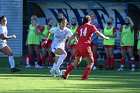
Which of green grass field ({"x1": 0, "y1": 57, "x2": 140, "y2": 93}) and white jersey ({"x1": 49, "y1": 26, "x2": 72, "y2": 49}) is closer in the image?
green grass field ({"x1": 0, "y1": 57, "x2": 140, "y2": 93})

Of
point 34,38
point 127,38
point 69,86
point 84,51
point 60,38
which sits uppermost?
point 60,38

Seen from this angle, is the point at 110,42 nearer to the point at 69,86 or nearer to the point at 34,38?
the point at 34,38

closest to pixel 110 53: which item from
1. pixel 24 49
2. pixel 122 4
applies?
pixel 122 4

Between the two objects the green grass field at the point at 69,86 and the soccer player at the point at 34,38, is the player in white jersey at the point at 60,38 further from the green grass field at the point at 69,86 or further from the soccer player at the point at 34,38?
the soccer player at the point at 34,38

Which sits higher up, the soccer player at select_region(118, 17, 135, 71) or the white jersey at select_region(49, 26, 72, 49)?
the white jersey at select_region(49, 26, 72, 49)

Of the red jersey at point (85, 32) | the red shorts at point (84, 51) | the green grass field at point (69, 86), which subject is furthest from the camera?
the red jersey at point (85, 32)

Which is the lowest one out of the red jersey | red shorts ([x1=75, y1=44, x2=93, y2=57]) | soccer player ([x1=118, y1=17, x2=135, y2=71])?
soccer player ([x1=118, y1=17, x2=135, y2=71])

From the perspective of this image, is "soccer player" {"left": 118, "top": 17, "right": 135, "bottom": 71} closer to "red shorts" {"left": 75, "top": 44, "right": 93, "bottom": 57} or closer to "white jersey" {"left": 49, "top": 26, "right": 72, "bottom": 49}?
"white jersey" {"left": 49, "top": 26, "right": 72, "bottom": 49}

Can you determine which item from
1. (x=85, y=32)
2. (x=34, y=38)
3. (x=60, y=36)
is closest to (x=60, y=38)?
(x=60, y=36)

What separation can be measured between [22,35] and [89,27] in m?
12.8

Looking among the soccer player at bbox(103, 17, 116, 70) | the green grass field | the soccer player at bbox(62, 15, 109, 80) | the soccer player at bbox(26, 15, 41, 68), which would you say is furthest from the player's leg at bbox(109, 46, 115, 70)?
the green grass field

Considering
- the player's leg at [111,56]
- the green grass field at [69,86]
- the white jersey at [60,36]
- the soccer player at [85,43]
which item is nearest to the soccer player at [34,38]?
the player's leg at [111,56]

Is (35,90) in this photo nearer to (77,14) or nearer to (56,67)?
(56,67)

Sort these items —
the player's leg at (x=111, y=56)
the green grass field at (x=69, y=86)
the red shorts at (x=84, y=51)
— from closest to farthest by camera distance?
the green grass field at (x=69, y=86), the red shorts at (x=84, y=51), the player's leg at (x=111, y=56)
